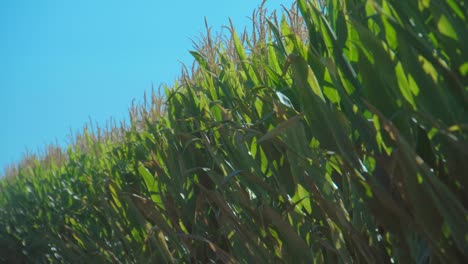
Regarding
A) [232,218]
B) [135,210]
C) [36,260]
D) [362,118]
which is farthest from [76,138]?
[362,118]

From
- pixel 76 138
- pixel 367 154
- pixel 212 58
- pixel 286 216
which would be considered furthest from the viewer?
pixel 76 138

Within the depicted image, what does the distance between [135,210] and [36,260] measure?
3.92 m

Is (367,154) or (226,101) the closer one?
(367,154)

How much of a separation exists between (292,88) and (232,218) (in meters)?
0.44

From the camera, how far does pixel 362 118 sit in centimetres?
199

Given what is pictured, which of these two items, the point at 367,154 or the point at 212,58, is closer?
the point at 367,154

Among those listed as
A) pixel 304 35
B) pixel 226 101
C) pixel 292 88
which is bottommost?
pixel 292 88

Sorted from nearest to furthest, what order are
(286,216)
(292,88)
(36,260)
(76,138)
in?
1. (286,216)
2. (292,88)
3. (36,260)
4. (76,138)

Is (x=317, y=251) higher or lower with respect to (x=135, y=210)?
lower

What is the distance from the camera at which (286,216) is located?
2408 mm

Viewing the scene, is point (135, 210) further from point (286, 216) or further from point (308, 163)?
point (308, 163)

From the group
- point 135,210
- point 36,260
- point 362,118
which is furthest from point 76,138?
point 362,118

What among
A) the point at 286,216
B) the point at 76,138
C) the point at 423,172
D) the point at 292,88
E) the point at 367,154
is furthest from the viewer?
the point at 76,138

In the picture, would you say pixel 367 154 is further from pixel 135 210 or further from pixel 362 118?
pixel 135 210
